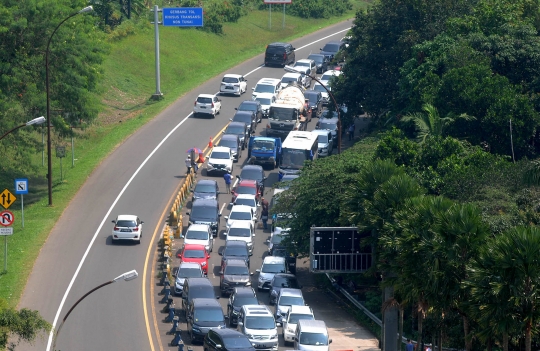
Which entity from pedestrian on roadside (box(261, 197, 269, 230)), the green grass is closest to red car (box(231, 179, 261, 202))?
pedestrian on roadside (box(261, 197, 269, 230))

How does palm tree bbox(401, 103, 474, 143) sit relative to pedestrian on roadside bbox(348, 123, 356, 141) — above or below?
above

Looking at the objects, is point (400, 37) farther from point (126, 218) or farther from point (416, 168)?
point (126, 218)

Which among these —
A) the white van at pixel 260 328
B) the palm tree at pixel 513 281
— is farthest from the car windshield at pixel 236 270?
the palm tree at pixel 513 281

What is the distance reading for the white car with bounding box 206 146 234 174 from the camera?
5572 cm

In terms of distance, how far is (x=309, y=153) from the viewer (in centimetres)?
5503

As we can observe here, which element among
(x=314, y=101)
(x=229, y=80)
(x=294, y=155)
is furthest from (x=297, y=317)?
(x=229, y=80)

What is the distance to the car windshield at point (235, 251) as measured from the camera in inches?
1740

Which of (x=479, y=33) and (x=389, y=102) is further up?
(x=479, y=33)

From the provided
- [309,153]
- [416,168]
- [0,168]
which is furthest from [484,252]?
[0,168]

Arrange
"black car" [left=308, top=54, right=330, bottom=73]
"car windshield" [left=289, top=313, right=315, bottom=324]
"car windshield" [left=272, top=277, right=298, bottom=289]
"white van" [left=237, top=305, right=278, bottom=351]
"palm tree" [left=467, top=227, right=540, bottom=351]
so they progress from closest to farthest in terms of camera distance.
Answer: "palm tree" [left=467, top=227, right=540, bottom=351]
"white van" [left=237, top=305, right=278, bottom=351]
"car windshield" [left=289, top=313, right=315, bottom=324]
"car windshield" [left=272, top=277, right=298, bottom=289]
"black car" [left=308, top=54, right=330, bottom=73]

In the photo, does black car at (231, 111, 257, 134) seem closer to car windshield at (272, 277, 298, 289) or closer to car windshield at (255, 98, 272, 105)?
car windshield at (255, 98, 272, 105)

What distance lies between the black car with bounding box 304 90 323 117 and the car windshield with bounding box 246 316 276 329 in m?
34.8

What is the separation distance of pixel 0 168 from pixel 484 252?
36.8 meters

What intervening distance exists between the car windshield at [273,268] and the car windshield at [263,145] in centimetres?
1492
